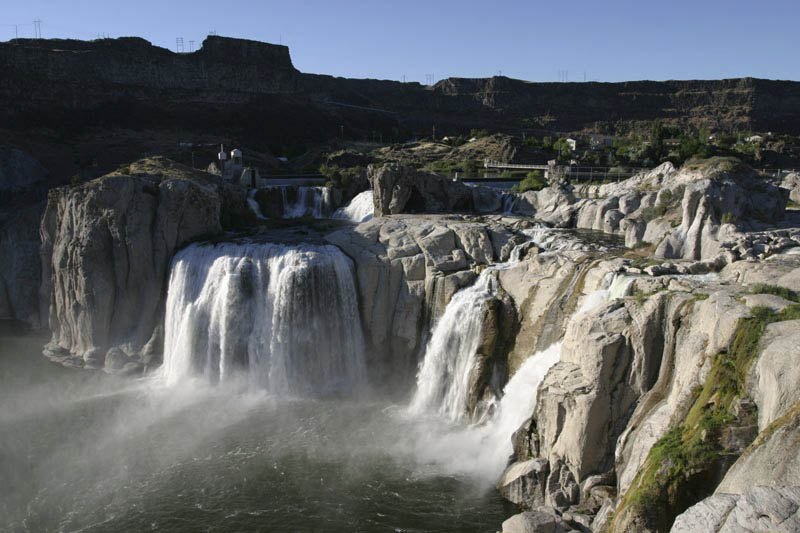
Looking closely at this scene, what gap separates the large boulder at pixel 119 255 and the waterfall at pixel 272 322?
2.18 metres

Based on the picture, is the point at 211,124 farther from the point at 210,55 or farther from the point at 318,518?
the point at 318,518

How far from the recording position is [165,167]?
105ft

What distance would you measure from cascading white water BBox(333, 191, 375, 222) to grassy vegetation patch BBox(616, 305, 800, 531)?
2497cm

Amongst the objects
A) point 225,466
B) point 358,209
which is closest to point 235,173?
point 358,209

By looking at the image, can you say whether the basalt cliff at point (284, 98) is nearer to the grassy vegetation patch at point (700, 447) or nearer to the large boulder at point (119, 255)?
the large boulder at point (119, 255)

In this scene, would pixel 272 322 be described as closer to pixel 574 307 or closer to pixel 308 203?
pixel 574 307

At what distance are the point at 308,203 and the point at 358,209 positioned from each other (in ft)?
12.3

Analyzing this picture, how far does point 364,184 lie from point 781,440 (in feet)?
109

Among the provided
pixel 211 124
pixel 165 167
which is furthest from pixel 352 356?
pixel 211 124

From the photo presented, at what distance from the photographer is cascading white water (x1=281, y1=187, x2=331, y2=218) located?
128 ft

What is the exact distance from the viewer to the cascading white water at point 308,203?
3888 cm

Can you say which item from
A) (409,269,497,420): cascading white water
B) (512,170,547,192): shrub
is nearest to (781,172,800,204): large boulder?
(512,170,547,192): shrub

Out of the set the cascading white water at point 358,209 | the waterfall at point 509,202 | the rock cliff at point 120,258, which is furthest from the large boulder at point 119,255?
the waterfall at point 509,202

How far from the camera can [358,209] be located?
123ft
